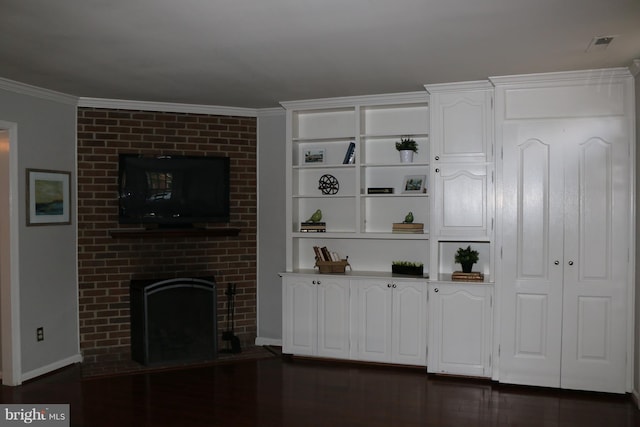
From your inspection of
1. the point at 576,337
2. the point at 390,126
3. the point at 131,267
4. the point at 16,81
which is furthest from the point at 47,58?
the point at 576,337

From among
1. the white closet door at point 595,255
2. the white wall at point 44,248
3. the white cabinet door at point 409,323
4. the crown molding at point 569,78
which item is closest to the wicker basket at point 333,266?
the white cabinet door at point 409,323

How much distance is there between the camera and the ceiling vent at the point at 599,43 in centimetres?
333

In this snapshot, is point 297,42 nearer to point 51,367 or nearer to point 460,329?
point 460,329

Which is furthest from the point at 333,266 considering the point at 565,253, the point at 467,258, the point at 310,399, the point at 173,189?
the point at 565,253

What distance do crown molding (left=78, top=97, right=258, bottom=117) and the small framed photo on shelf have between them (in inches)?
28.9

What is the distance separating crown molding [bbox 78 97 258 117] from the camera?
5133 mm

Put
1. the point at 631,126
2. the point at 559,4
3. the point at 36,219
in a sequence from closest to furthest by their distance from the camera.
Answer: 1. the point at 559,4
2. the point at 631,126
3. the point at 36,219

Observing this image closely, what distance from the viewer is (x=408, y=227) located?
4.92 m

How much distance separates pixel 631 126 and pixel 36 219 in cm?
493

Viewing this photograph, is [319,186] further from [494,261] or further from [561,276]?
[561,276]

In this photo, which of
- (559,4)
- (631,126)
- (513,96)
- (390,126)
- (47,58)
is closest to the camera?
(559,4)

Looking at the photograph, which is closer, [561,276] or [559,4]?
[559,4]

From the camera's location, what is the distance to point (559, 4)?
110 inches

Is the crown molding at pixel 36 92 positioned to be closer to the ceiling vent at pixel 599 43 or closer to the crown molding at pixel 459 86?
the crown molding at pixel 459 86
